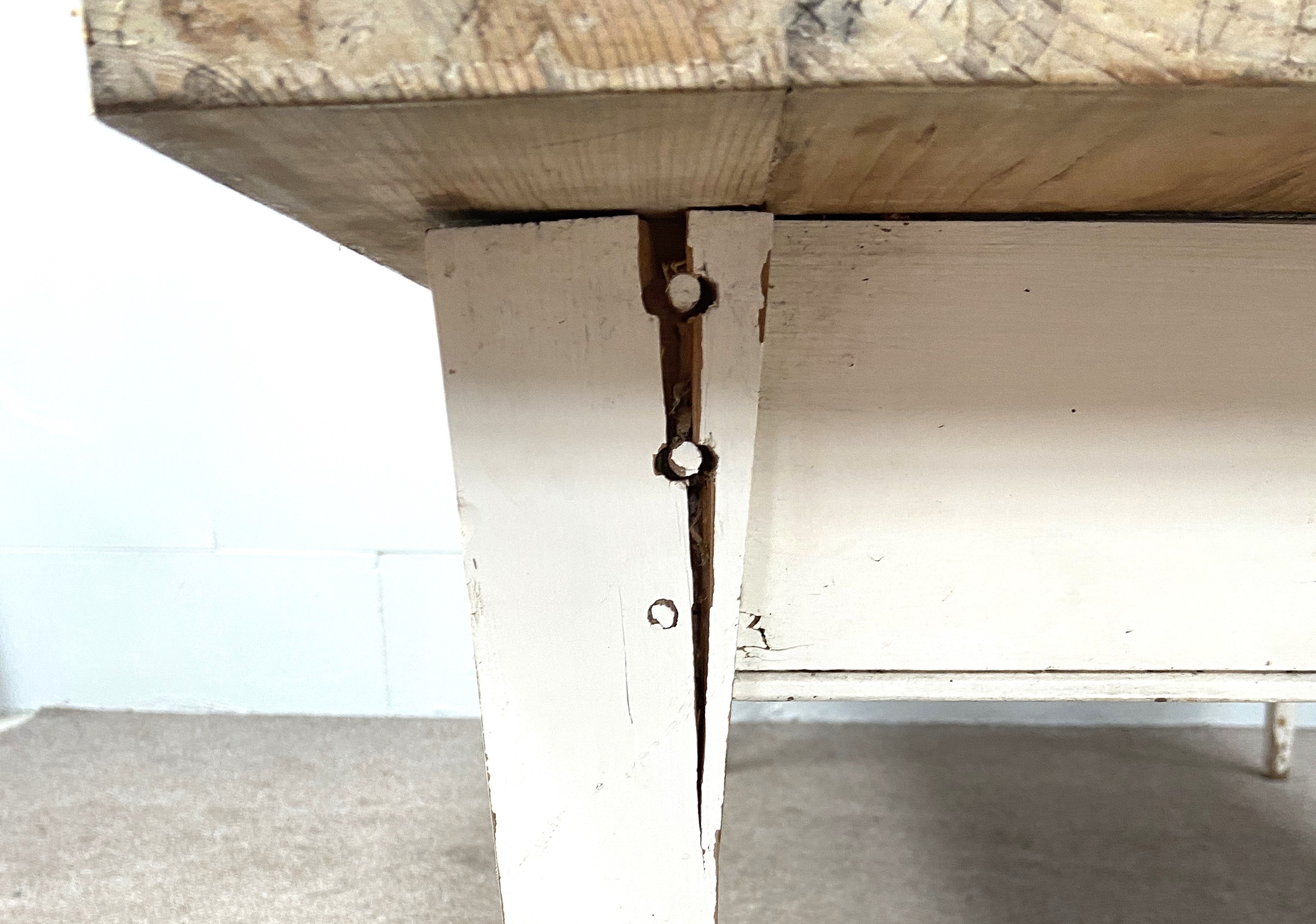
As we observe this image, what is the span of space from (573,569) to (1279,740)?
40.2 inches

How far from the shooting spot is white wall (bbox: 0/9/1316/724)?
102 centimetres

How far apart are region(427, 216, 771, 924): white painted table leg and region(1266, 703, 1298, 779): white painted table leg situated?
3.05 feet

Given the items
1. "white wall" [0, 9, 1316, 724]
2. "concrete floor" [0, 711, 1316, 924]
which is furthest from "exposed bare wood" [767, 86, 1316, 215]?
"white wall" [0, 9, 1316, 724]

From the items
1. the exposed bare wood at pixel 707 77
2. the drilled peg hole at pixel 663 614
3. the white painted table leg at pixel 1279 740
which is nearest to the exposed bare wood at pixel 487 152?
the exposed bare wood at pixel 707 77

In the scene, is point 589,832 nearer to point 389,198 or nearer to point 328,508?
point 389,198

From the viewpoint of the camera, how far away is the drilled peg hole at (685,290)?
241 mm

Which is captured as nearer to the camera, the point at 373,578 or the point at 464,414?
the point at 464,414

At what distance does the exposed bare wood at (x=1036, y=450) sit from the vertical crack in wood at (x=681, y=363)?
0.03 meters

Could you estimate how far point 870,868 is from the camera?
75 centimetres

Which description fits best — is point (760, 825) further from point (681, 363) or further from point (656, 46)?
point (656, 46)

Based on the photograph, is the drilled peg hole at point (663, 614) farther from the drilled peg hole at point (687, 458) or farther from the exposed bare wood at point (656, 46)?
the exposed bare wood at point (656, 46)

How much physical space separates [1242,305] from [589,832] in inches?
11.2

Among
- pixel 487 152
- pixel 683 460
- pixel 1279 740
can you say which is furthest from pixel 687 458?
pixel 1279 740

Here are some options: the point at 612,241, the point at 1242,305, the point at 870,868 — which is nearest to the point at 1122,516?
the point at 1242,305
